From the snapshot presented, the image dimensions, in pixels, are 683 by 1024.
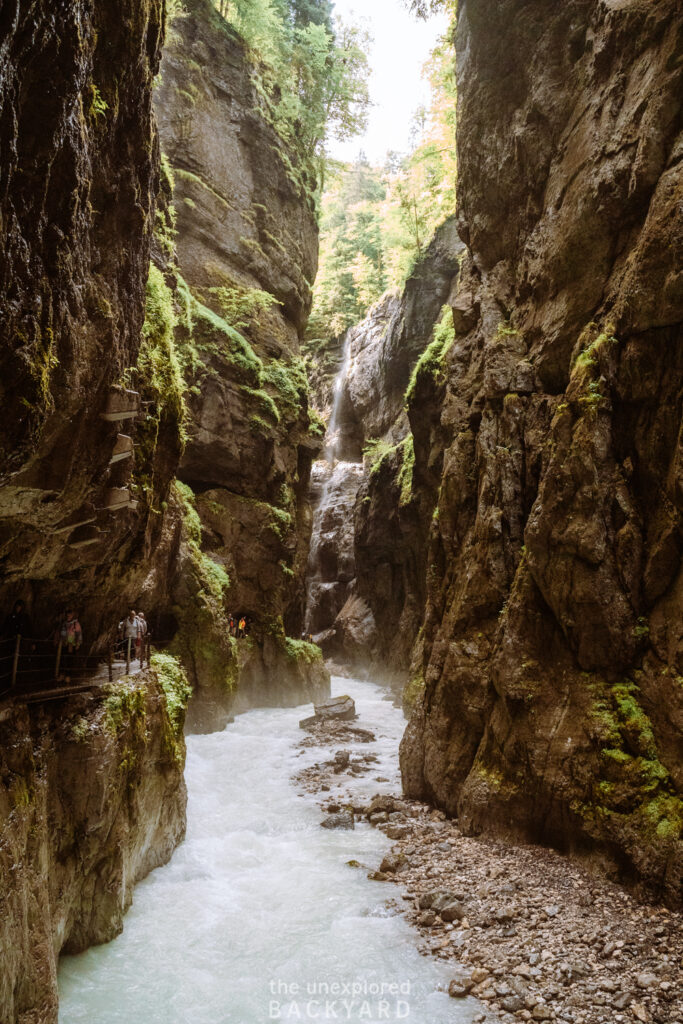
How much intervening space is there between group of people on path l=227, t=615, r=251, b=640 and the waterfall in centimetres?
1375

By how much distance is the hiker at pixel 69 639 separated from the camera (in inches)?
354

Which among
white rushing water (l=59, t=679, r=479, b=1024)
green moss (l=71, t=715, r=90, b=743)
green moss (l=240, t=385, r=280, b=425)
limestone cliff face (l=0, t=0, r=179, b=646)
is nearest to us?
limestone cliff face (l=0, t=0, r=179, b=646)

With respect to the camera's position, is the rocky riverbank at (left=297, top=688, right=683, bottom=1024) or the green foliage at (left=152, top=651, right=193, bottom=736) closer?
the rocky riverbank at (left=297, top=688, right=683, bottom=1024)

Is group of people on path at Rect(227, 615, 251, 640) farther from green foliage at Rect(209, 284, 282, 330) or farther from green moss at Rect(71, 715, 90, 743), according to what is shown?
green moss at Rect(71, 715, 90, 743)

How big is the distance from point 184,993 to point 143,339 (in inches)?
358

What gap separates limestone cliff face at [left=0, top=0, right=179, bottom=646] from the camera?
398cm

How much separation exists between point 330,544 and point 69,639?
28.4m

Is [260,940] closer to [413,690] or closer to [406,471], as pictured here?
[413,690]

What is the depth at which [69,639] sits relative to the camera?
9.05 m

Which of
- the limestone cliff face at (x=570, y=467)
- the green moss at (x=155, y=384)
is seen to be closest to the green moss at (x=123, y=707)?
the green moss at (x=155, y=384)

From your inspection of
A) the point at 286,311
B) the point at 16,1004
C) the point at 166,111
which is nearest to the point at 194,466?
the point at 286,311

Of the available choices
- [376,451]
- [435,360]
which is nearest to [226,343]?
[435,360]

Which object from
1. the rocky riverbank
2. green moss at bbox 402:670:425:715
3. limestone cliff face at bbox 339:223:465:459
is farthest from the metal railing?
limestone cliff face at bbox 339:223:465:459

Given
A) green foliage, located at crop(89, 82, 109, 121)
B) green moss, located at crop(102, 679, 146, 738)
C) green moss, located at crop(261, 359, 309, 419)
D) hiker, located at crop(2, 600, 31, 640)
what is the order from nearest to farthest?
green foliage, located at crop(89, 82, 109, 121)
hiker, located at crop(2, 600, 31, 640)
green moss, located at crop(102, 679, 146, 738)
green moss, located at crop(261, 359, 309, 419)
